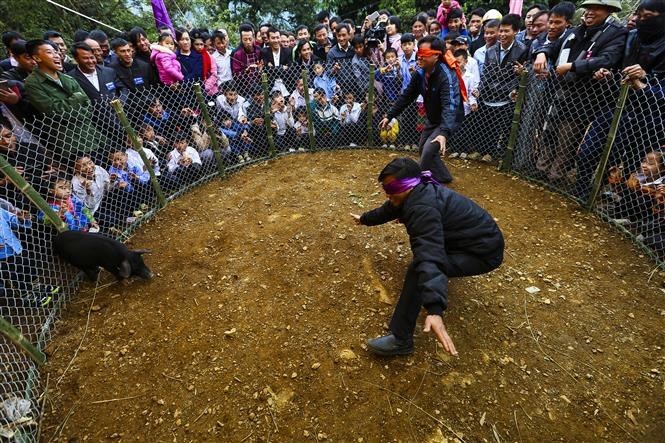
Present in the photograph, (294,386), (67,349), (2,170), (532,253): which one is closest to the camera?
(294,386)

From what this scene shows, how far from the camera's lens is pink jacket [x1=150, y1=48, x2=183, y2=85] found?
4836 millimetres

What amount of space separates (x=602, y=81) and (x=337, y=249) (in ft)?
10.2

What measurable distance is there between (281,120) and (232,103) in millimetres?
786

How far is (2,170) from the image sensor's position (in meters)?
2.69

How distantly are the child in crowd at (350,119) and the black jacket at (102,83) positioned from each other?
3117mm

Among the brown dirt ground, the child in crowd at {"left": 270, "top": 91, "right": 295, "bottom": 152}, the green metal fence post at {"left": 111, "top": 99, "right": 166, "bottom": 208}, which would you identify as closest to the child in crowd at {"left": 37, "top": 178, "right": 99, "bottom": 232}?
the brown dirt ground

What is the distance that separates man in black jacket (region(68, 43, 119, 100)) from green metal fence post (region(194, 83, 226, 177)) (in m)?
0.99

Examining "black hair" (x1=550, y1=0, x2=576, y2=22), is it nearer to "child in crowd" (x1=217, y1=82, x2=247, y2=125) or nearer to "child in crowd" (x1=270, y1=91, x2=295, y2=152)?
"child in crowd" (x1=270, y1=91, x2=295, y2=152)

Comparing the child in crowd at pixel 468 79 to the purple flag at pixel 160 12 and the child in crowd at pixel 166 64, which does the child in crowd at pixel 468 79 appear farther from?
the purple flag at pixel 160 12

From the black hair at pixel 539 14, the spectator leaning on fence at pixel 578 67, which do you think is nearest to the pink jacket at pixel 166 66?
the spectator leaning on fence at pixel 578 67

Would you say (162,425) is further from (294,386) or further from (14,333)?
(14,333)

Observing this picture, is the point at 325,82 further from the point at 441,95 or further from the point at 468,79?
the point at 441,95

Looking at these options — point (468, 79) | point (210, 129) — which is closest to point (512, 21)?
point (468, 79)

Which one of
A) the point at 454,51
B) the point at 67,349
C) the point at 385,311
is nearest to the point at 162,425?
the point at 67,349
